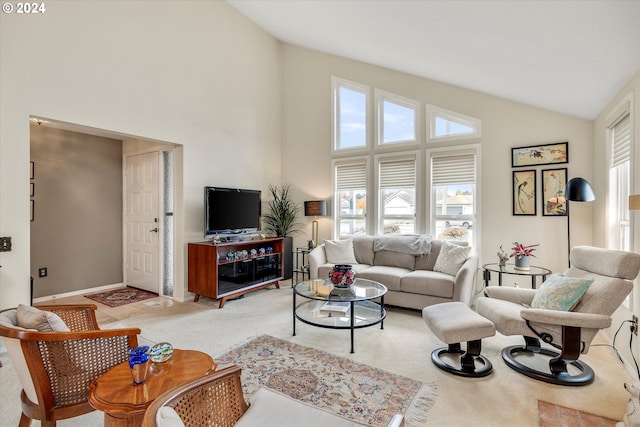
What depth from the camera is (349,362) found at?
102 inches

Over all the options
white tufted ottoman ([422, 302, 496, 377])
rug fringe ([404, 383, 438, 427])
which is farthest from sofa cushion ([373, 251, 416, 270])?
rug fringe ([404, 383, 438, 427])

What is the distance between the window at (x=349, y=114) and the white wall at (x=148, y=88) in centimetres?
119

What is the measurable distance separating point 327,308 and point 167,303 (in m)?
2.47

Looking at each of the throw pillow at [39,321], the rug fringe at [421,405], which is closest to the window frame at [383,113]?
the rug fringe at [421,405]

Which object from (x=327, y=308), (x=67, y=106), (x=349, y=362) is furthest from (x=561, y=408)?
(x=67, y=106)

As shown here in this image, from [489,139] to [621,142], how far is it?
153 cm

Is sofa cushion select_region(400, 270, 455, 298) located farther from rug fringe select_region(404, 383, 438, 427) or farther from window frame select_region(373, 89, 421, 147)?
window frame select_region(373, 89, 421, 147)

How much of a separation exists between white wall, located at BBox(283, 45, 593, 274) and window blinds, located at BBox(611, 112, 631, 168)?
0.67 metres

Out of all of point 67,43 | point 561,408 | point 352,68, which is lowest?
point 561,408

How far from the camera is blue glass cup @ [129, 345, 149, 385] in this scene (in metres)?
1.41

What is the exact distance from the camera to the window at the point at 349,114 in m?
5.41

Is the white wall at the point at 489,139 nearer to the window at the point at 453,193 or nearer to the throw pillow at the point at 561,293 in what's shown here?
the window at the point at 453,193

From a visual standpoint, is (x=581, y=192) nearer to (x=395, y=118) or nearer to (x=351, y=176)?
(x=395, y=118)

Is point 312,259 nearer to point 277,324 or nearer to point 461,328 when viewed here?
point 277,324
